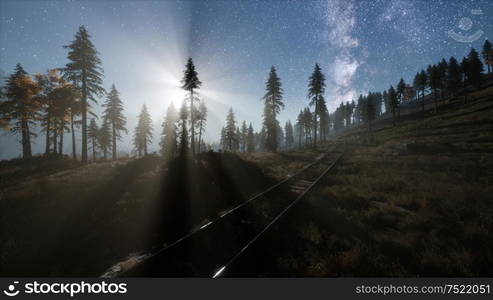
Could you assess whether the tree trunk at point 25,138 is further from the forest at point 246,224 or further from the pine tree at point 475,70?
the pine tree at point 475,70

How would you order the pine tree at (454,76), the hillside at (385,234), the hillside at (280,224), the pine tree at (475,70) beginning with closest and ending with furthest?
1. the hillside at (385,234)
2. the hillside at (280,224)
3. the pine tree at (475,70)
4. the pine tree at (454,76)

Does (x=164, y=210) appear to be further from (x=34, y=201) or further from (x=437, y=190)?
(x=437, y=190)

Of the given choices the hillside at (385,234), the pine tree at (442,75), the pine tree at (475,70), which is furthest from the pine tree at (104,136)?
the pine tree at (475,70)

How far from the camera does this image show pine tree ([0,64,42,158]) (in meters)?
22.4

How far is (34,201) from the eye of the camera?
305 inches

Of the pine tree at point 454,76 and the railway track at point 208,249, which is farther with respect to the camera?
the pine tree at point 454,76

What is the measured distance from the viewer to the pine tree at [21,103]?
22.4 meters

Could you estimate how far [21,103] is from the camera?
2300 centimetres

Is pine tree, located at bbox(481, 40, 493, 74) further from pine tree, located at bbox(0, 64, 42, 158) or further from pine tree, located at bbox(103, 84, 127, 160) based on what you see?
pine tree, located at bbox(0, 64, 42, 158)

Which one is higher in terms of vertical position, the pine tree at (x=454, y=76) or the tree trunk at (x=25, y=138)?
the pine tree at (x=454, y=76)

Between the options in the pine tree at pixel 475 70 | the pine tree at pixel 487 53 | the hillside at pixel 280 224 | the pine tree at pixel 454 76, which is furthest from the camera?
the pine tree at pixel 487 53

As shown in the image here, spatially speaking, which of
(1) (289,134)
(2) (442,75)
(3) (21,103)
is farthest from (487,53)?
(3) (21,103)

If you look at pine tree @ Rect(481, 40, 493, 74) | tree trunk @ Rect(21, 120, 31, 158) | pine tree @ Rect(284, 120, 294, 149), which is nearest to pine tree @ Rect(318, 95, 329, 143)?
pine tree @ Rect(284, 120, 294, 149)

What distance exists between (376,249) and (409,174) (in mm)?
10948
